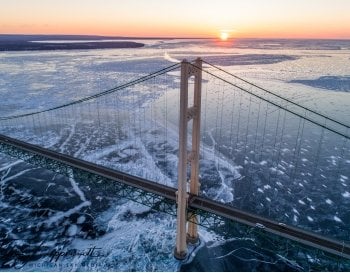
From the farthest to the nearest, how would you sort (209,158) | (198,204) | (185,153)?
(209,158)
(198,204)
(185,153)

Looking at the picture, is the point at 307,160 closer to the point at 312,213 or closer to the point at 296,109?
the point at 312,213

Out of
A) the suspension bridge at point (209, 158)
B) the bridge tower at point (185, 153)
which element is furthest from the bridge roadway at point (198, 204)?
the bridge tower at point (185, 153)

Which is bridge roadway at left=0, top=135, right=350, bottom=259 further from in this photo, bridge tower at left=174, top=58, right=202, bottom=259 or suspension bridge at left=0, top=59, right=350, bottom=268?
bridge tower at left=174, top=58, right=202, bottom=259

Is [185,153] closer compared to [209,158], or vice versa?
[185,153]

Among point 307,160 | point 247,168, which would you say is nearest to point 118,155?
point 247,168

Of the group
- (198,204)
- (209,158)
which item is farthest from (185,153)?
(209,158)

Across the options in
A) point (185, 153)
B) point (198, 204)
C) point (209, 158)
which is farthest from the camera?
point (209, 158)

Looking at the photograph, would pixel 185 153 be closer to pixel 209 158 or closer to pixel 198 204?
pixel 198 204

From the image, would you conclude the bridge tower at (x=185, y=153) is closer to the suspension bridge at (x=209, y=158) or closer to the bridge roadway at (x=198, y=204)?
the suspension bridge at (x=209, y=158)
